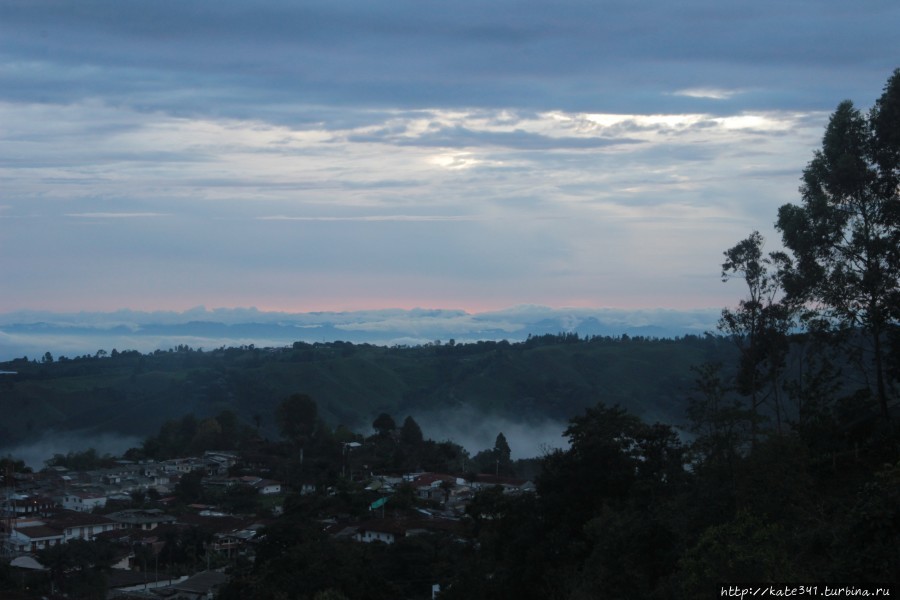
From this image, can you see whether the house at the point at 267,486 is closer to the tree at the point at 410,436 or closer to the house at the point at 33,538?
the tree at the point at 410,436

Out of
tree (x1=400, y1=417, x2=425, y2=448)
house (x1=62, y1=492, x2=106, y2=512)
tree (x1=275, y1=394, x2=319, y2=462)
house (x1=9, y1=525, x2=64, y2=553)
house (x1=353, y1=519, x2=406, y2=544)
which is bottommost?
house (x1=62, y1=492, x2=106, y2=512)

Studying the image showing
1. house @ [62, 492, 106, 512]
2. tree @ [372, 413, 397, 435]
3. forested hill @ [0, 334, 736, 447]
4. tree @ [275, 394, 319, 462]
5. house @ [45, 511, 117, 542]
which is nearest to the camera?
house @ [45, 511, 117, 542]

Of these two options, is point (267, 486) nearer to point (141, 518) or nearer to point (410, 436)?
point (141, 518)

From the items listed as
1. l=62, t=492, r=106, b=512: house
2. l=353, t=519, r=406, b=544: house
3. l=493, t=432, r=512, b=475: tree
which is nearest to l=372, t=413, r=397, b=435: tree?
l=493, t=432, r=512, b=475: tree

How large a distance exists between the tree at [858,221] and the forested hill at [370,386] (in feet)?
174

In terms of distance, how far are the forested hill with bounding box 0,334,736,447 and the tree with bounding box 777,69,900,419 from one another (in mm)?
53158

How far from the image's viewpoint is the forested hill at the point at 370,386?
78.2 m

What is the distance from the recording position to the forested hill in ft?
257

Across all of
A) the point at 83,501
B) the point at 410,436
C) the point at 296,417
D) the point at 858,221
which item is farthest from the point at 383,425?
the point at 858,221

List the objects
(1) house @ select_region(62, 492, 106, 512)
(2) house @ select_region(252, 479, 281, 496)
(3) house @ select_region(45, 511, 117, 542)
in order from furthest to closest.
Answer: (2) house @ select_region(252, 479, 281, 496) < (1) house @ select_region(62, 492, 106, 512) < (3) house @ select_region(45, 511, 117, 542)

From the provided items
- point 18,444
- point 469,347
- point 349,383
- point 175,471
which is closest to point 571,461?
point 175,471

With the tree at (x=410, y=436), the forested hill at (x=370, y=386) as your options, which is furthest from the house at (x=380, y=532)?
the forested hill at (x=370, y=386)

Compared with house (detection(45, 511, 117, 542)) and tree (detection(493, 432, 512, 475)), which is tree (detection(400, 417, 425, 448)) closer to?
tree (detection(493, 432, 512, 475))

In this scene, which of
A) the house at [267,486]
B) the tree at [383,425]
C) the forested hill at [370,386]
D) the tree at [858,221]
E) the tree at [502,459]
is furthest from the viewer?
the forested hill at [370,386]
